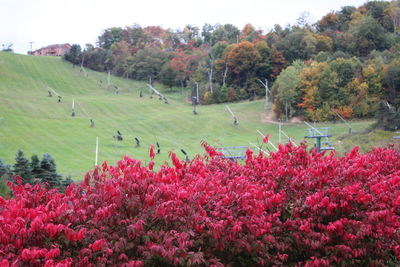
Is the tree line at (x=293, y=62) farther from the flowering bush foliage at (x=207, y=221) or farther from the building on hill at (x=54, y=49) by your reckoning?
the flowering bush foliage at (x=207, y=221)

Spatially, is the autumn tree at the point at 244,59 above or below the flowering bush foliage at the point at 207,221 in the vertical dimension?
above

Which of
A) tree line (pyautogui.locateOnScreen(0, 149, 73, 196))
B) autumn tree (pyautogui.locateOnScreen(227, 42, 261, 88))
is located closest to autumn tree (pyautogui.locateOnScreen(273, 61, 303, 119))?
→ autumn tree (pyautogui.locateOnScreen(227, 42, 261, 88))

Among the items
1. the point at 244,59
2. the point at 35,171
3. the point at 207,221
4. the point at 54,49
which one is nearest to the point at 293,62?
the point at 244,59

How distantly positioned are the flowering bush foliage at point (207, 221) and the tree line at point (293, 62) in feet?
203

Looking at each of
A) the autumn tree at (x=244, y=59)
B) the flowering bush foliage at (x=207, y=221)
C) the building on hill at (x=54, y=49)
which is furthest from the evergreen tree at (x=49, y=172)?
the building on hill at (x=54, y=49)

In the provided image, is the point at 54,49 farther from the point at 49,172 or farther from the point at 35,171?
the point at 49,172

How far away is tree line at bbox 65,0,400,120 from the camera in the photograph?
69.6 metres

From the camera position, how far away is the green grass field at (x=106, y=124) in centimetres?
4778

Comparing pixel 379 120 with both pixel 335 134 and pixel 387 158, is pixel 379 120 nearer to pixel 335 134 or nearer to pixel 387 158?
pixel 335 134

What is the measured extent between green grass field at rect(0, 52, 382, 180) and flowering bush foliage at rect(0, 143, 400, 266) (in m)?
28.8

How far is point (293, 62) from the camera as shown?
80.8 metres

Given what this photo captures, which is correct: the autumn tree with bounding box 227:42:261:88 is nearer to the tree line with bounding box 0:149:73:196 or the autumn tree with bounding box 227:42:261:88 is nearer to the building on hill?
the tree line with bounding box 0:149:73:196

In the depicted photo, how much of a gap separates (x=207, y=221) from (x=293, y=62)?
77.5m

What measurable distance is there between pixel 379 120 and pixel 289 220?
163 feet
